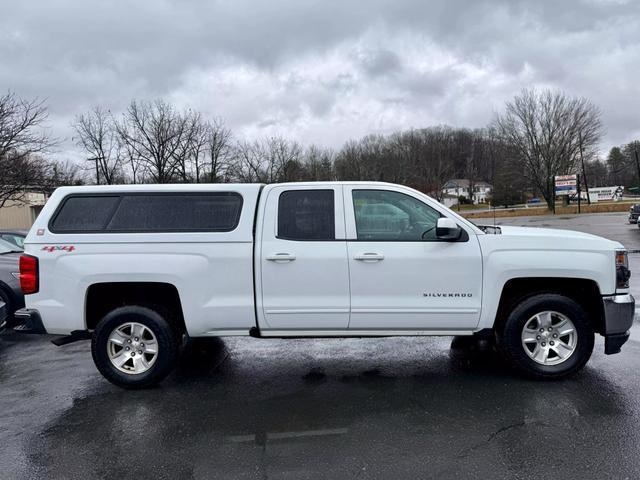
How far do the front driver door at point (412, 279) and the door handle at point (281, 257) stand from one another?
1.82 ft

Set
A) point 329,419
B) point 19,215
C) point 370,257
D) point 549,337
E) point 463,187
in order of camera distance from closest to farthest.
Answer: point 329,419 < point 370,257 < point 549,337 < point 19,215 < point 463,187

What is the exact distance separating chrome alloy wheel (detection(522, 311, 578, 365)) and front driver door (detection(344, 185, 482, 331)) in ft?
1.86

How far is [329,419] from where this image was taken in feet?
A: 12.1

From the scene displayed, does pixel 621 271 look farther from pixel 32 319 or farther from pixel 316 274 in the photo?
pixel 32 319

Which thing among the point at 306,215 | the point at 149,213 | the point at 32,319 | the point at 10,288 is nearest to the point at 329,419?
the point at 306,215

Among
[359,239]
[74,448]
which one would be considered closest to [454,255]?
[359,239]

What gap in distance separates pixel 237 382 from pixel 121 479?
5.62ft

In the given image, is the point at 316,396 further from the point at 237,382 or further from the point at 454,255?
the point at 454,255

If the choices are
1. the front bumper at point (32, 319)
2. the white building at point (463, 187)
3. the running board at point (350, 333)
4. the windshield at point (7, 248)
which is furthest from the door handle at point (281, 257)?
the white building at point (463, 187)

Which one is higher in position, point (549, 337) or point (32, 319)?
point (32, 319)

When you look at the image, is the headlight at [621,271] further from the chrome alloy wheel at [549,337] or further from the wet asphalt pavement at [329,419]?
the wet asphalt pavement at [329,419]

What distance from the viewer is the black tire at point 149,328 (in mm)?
4367

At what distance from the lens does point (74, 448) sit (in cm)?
339

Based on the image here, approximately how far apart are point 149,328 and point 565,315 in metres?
4.03
